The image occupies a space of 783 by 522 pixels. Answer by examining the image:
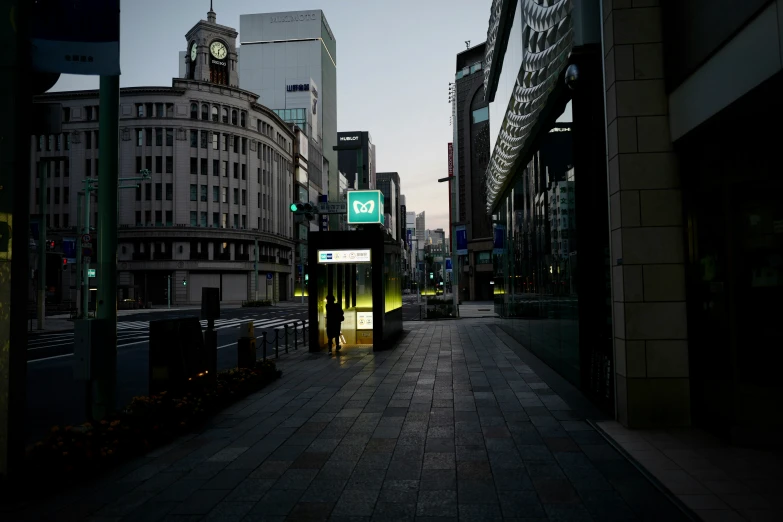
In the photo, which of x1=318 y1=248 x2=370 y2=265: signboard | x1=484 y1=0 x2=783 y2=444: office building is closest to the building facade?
x1=318 y1=248 x2=370 y2=265: signboard

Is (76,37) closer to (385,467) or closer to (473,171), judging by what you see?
(385,467)

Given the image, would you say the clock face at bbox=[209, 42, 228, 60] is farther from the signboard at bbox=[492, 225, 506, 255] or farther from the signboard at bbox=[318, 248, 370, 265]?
the signboard at bbox=[318, 248, 370, 265]

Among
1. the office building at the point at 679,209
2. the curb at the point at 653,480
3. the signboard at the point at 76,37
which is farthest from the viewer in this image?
the office building at the point at 679,209

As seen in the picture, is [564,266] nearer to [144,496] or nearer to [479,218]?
[144,496]

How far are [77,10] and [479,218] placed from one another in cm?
6858

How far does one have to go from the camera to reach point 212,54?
82.5 m

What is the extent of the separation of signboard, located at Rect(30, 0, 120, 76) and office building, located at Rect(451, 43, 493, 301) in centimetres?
6444

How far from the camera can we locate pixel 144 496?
528 cm

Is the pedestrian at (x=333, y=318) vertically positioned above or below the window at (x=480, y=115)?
below

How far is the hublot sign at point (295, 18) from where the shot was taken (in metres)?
115

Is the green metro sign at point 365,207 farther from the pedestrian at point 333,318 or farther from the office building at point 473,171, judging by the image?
the office building at point 473,171

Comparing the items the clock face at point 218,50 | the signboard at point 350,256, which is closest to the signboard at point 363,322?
the signboard at point 350,256

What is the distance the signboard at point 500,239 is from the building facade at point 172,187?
5048 centimetres

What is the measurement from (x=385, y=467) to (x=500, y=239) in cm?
1968
